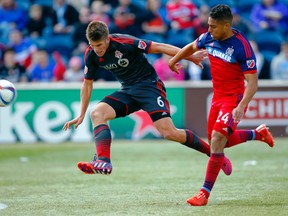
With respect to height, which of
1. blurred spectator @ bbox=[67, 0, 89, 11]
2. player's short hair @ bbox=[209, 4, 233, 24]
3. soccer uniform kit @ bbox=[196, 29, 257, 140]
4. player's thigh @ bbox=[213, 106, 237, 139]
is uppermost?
blurred spectator @ bbox=[67, 0, 89, 11]

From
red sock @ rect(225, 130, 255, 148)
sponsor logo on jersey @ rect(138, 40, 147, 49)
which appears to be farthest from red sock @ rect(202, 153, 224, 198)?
sponsor logo on jersey @ rect(138, 40, 147, 49)

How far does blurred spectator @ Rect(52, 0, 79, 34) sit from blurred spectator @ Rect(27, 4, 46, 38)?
1.12ft

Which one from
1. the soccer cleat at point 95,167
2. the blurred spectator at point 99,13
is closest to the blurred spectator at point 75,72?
the blurred spectator at point 99,13

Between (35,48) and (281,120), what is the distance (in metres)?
6.92

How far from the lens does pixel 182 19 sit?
1877 cm

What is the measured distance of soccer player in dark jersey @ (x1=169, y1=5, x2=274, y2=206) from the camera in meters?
7.55

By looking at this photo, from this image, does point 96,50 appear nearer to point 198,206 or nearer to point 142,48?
point 142,48

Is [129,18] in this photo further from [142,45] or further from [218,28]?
[218,28]

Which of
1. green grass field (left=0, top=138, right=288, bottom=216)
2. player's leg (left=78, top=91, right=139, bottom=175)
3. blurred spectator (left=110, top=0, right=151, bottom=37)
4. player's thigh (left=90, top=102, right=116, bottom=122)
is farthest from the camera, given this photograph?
blurred spectator (left=110, top=0, right=151, bottom=37)

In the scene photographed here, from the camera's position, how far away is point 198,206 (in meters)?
7.44

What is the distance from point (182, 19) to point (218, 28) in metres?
11.2

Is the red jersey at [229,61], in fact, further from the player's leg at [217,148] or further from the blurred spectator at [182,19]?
the blurred spectator at [182,19]

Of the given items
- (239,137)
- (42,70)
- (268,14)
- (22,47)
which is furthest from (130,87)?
(22,47)

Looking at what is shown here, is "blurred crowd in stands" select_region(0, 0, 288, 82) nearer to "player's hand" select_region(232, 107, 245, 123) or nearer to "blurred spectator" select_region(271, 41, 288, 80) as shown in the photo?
"blurred spectator" select_region(271, 41, 288, 80)
